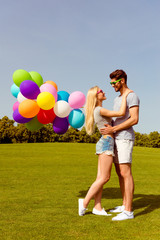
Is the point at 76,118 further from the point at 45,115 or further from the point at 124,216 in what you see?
the point at 124,216

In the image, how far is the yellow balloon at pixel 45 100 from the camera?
Result: 4926 millimetres

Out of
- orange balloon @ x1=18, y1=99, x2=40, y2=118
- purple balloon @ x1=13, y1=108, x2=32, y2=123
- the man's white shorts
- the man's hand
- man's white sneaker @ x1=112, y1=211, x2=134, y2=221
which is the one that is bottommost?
man's white sneaker @ x1=112, y1=211, x2=134, y2=221

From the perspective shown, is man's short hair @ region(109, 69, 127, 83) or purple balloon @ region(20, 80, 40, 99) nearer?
man's short hair @ region(109, 69, 127, 83)

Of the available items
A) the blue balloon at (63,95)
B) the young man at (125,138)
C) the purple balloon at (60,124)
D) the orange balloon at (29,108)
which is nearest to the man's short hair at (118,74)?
the young man at (125,138)

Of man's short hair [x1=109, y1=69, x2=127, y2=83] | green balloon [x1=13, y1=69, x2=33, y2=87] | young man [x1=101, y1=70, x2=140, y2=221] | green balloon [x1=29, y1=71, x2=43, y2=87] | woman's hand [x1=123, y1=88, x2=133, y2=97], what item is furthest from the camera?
green balloon [x1=29, y1=71, x2=43, y2=87]

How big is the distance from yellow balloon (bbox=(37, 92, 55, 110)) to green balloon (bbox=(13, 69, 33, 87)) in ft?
1.75

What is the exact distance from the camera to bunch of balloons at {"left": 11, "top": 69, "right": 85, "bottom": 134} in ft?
16.4

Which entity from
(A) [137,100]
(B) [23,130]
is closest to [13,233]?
(A) [137,100]

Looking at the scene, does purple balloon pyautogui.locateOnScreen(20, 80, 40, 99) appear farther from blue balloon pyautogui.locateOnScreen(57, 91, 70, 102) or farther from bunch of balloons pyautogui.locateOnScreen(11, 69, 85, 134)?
blue balloon pyautogui.locateOnScreen(57, 91, 70, 102)

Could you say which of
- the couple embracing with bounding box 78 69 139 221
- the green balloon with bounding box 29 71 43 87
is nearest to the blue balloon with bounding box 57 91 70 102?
the green balloon with bounding box 29 71 43 87

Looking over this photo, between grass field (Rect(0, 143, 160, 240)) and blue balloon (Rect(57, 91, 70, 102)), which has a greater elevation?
blue balloon (Rect(57, 91, 70, 102))

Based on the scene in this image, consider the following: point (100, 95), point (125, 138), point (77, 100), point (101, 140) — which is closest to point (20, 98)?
point (77, 100)

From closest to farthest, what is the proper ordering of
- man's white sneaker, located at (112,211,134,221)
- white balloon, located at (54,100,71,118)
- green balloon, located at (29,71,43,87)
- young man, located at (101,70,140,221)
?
man's white sneaker, located at (112,211,134,221)
young man, located at (101,70,140,221)
white balloon, located at (54,100,71,118)
green balloon, located at (29,71,43,87)

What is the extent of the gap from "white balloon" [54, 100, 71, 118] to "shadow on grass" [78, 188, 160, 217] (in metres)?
2.15
